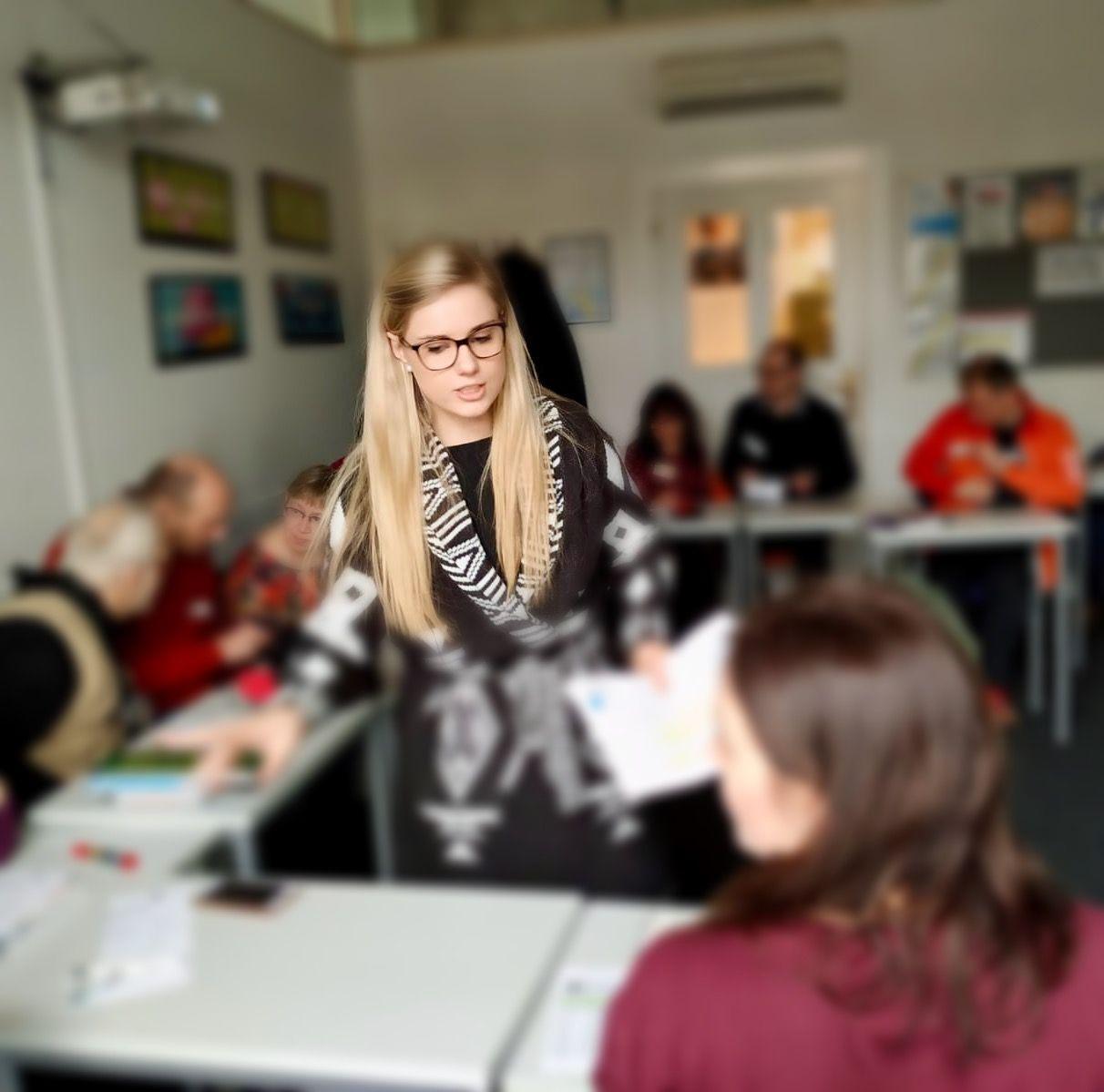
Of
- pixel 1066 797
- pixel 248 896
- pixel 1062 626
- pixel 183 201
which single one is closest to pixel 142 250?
pixel 183 201

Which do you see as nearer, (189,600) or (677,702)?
(189,600)

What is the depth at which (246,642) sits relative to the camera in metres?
0.14

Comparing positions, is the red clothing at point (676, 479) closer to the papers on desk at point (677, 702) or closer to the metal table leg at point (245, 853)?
the papers on desk at point (677, 702)

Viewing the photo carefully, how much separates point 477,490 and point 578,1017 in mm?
949

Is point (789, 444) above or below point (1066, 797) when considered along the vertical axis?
above

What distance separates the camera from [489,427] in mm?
54

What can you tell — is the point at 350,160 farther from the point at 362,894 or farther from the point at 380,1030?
the point at 362,894

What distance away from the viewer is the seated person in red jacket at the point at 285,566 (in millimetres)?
53

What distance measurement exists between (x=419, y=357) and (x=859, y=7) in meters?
0.12

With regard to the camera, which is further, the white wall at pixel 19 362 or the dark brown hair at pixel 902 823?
the dark brown hair at pixel 902 823

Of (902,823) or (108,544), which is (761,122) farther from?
(902,823)

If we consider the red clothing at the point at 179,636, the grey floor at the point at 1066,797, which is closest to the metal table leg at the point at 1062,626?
the red clothing at the point at 179,636

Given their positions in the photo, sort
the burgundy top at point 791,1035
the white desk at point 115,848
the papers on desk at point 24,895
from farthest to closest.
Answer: the white desk at point 115,848 < the papers on desk at point 24,895 < the burgundy top at point 791,1035

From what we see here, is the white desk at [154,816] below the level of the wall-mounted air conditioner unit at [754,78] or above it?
below
